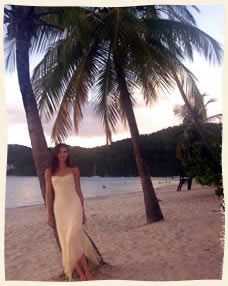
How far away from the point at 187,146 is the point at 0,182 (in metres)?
2.08

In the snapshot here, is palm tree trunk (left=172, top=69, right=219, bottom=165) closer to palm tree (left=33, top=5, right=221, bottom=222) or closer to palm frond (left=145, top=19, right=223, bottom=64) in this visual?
palm tree (left=33, top=5, right=221, bottom=222)

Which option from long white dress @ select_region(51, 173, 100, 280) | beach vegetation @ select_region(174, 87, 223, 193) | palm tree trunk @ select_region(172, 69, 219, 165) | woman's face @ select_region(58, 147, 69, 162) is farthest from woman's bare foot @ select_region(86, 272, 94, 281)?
palm tree trunk @ select_region(172, 69, 219, 165)

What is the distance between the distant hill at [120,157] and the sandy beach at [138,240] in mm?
296

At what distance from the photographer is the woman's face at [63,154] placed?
3258 mm

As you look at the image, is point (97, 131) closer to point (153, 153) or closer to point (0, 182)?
point (153, 153)

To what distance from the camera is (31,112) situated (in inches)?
131

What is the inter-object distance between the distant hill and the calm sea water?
7cm

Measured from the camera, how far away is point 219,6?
3.52 metres

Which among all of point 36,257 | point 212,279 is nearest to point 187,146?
point 212,279

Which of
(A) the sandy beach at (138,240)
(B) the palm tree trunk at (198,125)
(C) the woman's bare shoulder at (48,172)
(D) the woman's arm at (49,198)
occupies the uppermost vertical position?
(B) the palm tree trunk at (198,125)

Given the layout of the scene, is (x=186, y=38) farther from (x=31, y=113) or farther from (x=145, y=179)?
(x=31, y=113)

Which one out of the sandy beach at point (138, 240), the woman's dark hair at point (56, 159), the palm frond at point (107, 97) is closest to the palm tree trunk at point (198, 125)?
the sandy beach at point (138, 240)

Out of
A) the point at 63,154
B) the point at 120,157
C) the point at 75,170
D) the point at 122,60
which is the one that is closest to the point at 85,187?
the point at 75,170

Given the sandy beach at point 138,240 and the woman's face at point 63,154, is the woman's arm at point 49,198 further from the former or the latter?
the sandy beach at point 138,240
